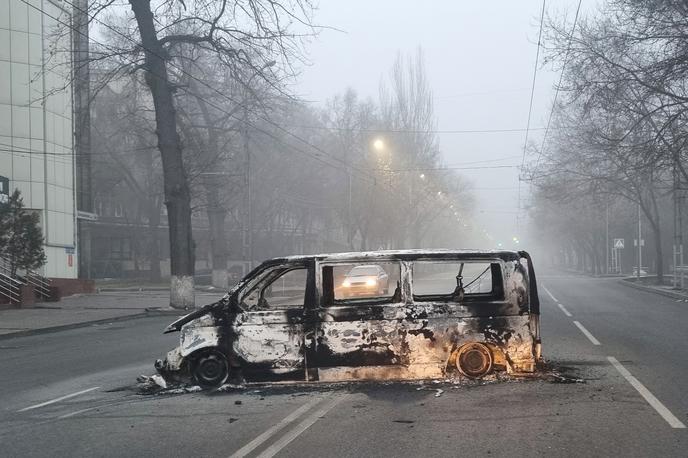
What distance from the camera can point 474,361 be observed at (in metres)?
8.52

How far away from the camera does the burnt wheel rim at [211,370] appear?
27.9ft

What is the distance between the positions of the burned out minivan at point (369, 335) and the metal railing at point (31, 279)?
19.6 meters

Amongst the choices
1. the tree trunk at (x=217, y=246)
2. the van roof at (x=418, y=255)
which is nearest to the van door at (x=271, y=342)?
the van roof at (x=418, y=255)

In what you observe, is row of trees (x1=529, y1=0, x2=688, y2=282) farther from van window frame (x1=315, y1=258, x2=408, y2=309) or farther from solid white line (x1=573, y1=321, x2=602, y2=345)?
van window frame (x1=315, y1=258, x2=408, y2=309)

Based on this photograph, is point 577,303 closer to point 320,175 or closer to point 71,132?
point 71,132

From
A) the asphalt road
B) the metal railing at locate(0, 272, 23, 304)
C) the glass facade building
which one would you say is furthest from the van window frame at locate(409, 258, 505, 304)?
the glass facade building

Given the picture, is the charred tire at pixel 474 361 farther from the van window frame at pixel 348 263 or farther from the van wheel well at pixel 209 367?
the van wheel well at pixel 209 367

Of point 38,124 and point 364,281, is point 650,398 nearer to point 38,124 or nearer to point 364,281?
point 364,281

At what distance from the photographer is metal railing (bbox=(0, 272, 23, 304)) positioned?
24.2 metres

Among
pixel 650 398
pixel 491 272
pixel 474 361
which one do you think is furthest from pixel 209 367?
pixel 650 398

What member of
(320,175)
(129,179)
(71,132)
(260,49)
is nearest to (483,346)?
(260,49)

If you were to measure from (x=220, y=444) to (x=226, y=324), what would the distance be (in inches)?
99.8

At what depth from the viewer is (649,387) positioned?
8352 millimetres

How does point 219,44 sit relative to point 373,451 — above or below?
above
